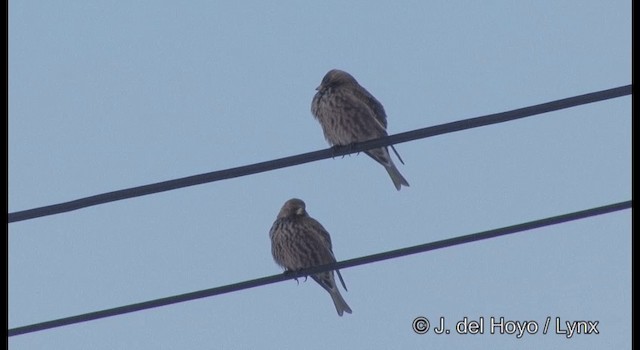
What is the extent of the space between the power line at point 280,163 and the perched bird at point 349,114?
3526 mm

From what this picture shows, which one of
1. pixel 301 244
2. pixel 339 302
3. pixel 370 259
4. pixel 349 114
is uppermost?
pixel 349 114

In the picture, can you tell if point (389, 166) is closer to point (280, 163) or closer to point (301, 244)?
point (301, 244)

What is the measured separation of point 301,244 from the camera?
10914 millimetres

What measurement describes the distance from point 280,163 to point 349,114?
389 centimetres

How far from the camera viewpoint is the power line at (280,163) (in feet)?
21.8

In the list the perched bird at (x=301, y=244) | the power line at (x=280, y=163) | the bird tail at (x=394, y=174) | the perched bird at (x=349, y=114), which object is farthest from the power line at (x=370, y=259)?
the bird tail at (x=394, y=174)

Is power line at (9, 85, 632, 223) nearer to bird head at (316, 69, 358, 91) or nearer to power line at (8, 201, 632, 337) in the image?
power line at (8, 201, 632, 337)

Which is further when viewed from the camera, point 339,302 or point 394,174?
point 339,302

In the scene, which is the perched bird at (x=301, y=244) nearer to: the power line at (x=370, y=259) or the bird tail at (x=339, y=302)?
the bird tail at (x=339, y=302)

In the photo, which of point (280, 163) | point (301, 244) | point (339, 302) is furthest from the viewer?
point (339, 302)

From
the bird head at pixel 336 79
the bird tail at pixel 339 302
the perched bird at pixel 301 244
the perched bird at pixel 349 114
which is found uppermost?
the bird head at pixel 336 79

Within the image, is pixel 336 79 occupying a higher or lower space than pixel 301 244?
higher

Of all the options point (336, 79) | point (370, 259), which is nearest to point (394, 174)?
point (336, 79)

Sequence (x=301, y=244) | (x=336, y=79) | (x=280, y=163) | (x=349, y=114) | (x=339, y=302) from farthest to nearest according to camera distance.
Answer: (x=339, y=302), (x=336, y=79), (x=301, y=244), (x=349, y=114), (x=280, y=163)
